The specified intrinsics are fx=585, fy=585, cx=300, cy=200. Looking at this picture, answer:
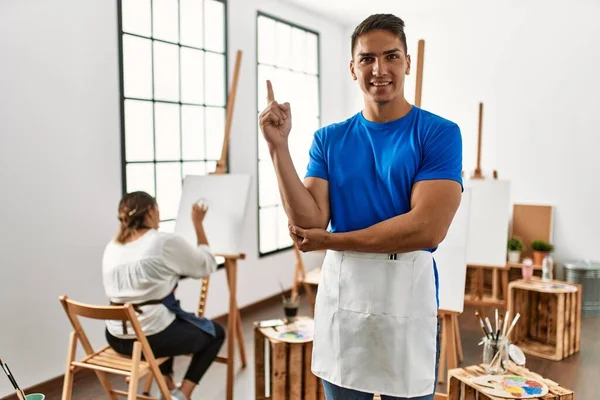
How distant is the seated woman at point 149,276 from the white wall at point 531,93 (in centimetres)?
394

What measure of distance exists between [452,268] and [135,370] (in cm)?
156

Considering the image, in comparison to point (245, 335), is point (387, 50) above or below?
above

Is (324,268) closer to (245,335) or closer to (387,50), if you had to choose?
(387,50)

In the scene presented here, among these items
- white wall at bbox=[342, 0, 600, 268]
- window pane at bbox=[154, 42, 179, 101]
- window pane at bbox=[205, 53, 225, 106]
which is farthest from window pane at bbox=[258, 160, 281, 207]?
white wall at bbox=[342, 0, 600, 268]

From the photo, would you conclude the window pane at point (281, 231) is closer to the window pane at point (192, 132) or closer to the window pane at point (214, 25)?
the window pane at point (192, 132)

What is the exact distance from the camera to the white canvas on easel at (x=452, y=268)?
286cm

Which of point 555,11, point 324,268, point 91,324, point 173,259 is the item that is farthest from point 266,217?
point 324,268

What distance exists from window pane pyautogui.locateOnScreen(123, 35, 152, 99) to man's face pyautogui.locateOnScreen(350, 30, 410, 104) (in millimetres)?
2837

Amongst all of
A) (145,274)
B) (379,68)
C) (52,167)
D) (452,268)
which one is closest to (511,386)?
(452,268)

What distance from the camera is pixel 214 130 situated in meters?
4.90

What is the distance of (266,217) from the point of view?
5555 mm

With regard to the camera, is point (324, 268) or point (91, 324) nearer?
point (324, 268)

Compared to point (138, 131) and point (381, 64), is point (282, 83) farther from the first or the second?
point (381, 64)

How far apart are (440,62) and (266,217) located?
252cm
